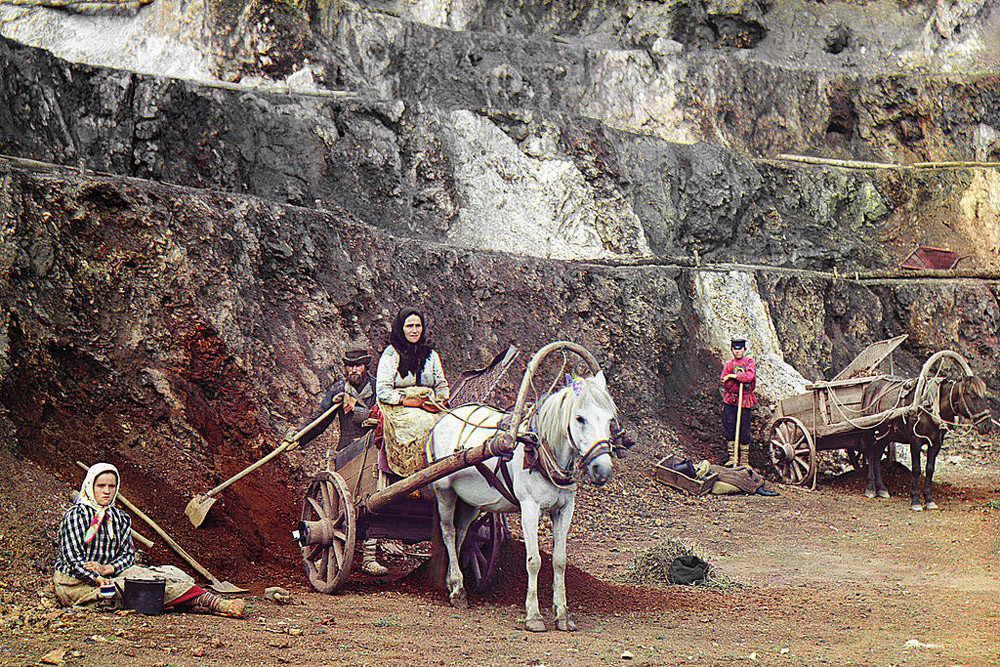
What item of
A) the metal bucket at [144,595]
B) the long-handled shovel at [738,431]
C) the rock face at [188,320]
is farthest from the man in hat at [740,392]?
the metal bucket at [144,595]

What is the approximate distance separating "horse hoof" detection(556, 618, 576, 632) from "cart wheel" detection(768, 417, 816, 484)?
879cm

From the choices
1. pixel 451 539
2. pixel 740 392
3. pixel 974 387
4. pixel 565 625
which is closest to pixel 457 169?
pixel 740 392

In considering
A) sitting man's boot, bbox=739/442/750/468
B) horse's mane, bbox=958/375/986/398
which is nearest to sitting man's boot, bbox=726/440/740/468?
sitting man's boot, bbox=739/442/750/468

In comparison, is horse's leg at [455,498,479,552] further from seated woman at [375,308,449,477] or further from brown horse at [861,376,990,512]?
brown horse at [861,376,990,512]

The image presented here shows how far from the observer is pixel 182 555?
288 inches

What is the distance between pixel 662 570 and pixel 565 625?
228cm

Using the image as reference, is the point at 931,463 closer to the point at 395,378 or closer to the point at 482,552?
the point at 482,552

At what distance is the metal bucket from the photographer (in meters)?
6.15

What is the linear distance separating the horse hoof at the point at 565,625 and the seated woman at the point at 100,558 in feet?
7.43

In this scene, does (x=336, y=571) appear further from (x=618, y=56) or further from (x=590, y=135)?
(x=618, y=56)

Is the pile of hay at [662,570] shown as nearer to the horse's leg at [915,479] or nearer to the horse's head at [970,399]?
the horse's leg at [915,479]

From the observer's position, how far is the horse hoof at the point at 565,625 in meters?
6.71

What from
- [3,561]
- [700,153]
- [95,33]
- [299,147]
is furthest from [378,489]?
[95,33]

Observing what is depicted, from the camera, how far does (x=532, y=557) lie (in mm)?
6773
